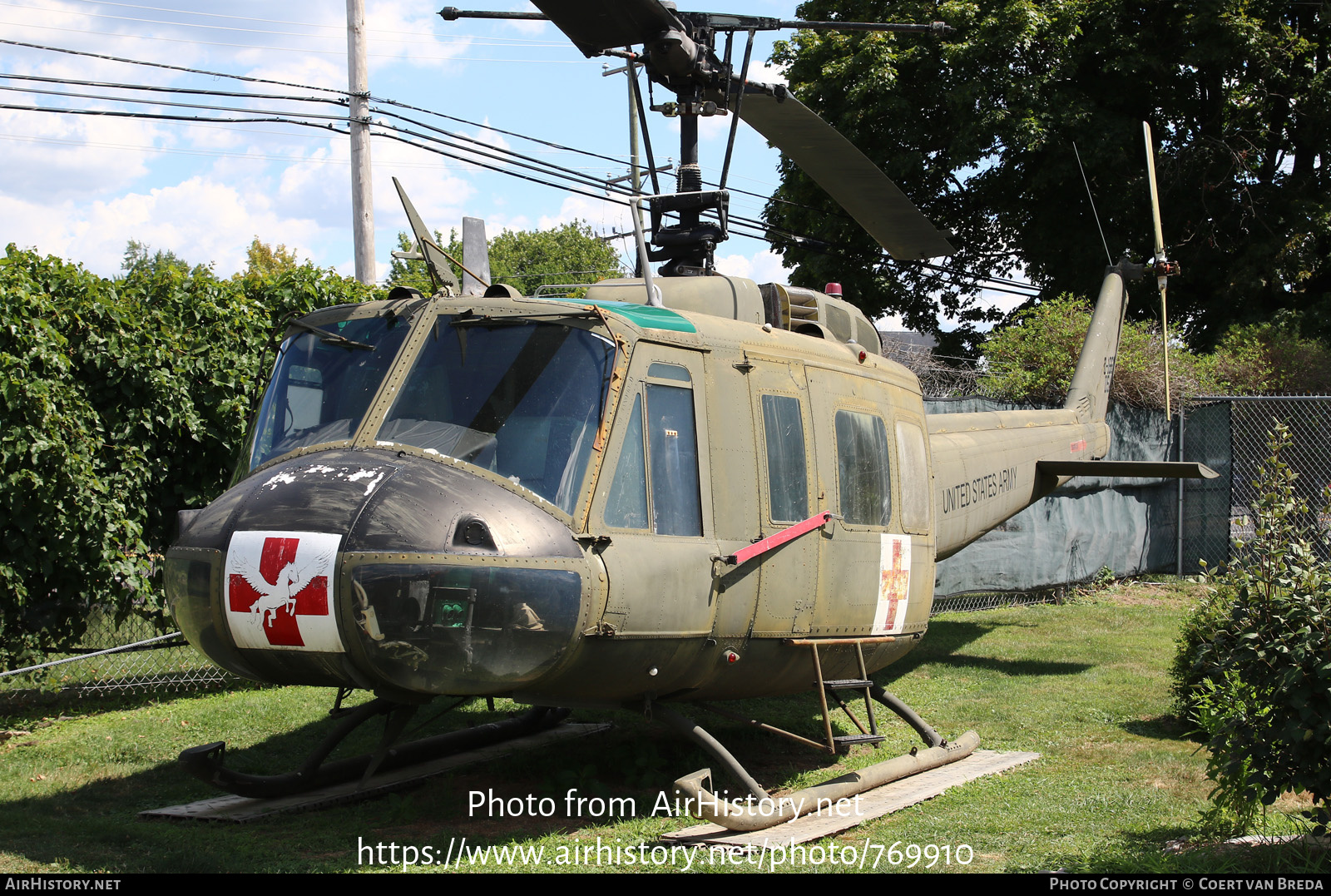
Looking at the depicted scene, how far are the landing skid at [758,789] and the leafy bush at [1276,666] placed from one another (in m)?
1.93

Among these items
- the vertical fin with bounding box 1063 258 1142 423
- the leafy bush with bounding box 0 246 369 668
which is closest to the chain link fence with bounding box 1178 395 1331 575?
the vertical fin with bounding box 1063 258 1142 423

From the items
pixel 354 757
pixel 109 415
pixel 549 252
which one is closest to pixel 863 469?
pixel 354 757

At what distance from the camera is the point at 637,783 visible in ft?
21.2

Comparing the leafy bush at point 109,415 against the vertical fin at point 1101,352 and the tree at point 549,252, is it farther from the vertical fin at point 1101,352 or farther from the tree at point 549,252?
the tree at point 549,252

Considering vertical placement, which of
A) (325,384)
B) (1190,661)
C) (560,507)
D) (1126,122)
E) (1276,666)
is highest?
(1126,122)

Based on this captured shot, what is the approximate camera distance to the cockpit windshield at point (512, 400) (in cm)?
520

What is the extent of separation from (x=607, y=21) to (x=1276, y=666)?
4.65 m

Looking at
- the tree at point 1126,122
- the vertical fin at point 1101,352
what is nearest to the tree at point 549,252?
the tree at point 1126,122

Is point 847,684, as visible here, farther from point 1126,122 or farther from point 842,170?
point 1126,122

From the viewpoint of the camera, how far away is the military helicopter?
472 centimetres

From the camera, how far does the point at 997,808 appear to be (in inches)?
239

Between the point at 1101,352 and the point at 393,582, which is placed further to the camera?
the point at 1101,352

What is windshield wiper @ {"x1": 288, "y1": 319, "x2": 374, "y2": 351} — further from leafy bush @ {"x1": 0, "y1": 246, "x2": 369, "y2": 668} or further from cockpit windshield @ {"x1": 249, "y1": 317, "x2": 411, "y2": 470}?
leafy bush @ {"x1": 0, "y1": 246, "x2": 369, "y2": 668}

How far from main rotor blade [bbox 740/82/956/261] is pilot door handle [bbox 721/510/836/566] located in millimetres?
2958
